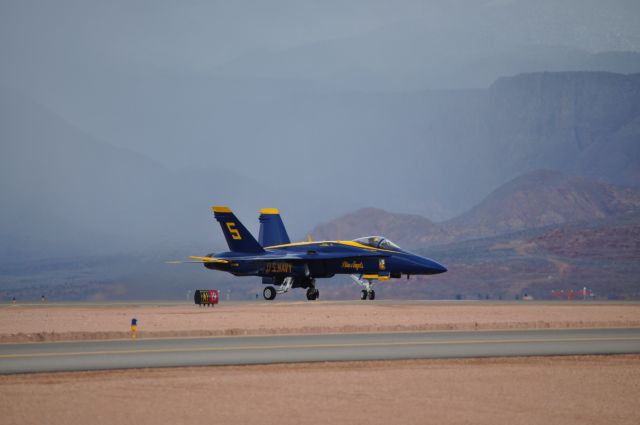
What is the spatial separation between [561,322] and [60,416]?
2453 cm

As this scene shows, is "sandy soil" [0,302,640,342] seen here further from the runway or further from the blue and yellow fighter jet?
the blue and yellow fighter jet

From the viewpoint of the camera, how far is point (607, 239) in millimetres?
186750

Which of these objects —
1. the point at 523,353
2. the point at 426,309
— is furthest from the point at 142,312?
the point at 523,353

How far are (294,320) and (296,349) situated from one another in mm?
12474

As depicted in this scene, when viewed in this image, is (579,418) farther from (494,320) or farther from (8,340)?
(494,320)

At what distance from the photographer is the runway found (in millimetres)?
22906

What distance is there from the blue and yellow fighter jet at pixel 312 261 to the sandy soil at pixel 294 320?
5856 millimetres

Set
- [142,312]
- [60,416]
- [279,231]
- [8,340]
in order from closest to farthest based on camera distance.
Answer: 1. [60,416]
2. [8,340]
3. [142,312]
4. [279,231]

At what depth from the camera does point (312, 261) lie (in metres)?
56.9

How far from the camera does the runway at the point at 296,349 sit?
2291 centimetres

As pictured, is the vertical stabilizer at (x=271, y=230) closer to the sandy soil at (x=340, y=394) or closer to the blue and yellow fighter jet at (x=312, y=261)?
the blue and yellow fighter jet at (x=312, y=261)

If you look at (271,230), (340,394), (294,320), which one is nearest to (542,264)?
(271,230)

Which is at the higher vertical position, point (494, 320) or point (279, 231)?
point (279, 231)

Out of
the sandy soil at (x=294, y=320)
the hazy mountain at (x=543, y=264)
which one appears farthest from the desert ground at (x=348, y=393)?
the hazy mountain at (x=543, y=264)
